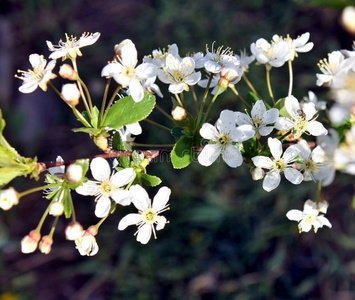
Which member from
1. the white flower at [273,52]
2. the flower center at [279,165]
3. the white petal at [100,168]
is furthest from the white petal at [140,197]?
the white flower at [273,52]

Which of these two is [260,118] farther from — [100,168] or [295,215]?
[100,168]

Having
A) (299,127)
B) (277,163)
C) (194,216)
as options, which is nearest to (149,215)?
(277,163)

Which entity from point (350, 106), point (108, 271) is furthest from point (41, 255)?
point (350, 106)

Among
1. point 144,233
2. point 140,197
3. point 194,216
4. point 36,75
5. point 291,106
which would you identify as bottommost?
point 194,216

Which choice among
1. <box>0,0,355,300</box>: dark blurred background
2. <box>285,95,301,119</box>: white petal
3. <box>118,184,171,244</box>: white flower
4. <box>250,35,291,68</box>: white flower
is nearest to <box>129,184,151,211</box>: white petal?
<box>118,184,171,244</box>: white flower

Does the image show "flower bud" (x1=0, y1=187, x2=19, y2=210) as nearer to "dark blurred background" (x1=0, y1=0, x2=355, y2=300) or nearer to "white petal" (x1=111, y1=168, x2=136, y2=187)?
"white petal" (x1=111, y1=168, x2=136, y2=187)
